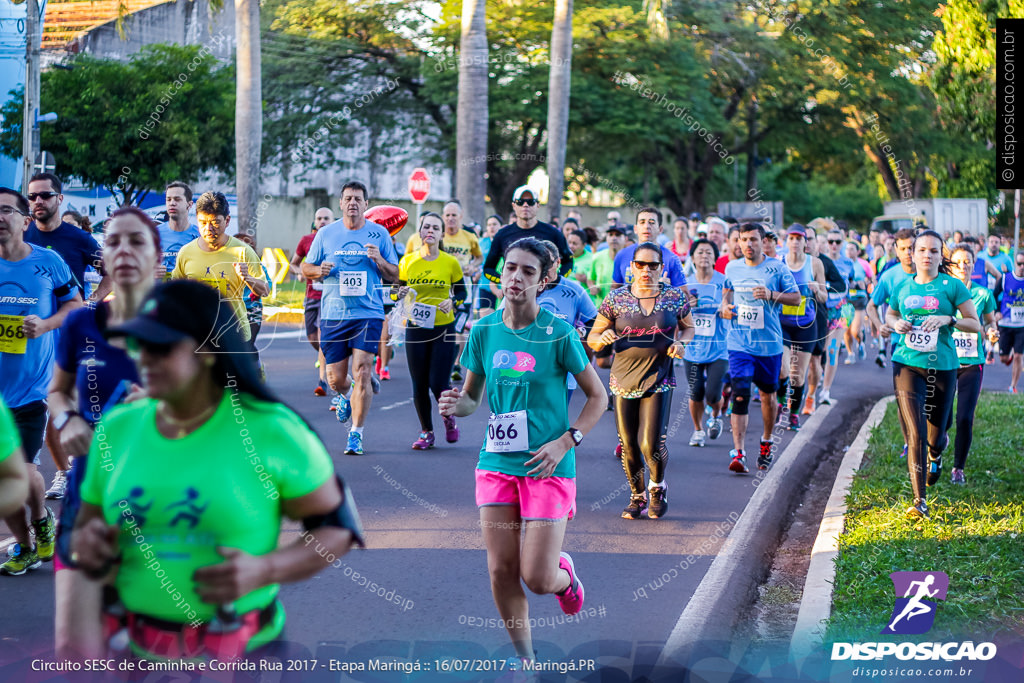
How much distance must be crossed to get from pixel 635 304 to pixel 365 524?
89.9 inches

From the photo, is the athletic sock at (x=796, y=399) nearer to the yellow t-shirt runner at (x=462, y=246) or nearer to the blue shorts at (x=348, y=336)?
the yellow t-shirt runner at (x=462, y=246)

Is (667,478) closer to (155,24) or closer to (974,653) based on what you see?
(974,653)

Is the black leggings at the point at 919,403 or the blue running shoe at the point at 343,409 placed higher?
the black leggings at the point at 919,403

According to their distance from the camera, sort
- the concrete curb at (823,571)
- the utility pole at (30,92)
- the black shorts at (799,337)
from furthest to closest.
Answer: the utility pole at (30,92) < the black shorts at (799,337) < the concrete curb at (823,571)

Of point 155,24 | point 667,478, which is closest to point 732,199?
point 155,24

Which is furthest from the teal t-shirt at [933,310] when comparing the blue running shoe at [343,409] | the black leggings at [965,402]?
the blue running shoe at [343,409]

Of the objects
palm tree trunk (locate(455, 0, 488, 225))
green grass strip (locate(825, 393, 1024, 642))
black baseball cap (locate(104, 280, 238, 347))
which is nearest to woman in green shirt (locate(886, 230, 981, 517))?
green grass strip (locate(825, 393, 1024, 642))

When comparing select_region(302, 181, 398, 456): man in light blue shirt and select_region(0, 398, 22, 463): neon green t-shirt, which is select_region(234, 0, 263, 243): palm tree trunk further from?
select_region(0, 398, 22, 463): neon green t-shirt

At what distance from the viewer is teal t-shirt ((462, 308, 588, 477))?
476 centimetres

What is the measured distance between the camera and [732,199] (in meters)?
49.1

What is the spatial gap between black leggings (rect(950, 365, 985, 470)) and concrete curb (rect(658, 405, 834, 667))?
1.26m

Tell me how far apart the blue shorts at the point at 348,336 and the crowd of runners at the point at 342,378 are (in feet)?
0.08

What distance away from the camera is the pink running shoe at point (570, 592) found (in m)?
4.77

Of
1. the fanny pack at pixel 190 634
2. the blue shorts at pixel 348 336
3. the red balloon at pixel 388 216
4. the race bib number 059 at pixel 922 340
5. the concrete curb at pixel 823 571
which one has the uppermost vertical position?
the red balloon at pixel 388 216
